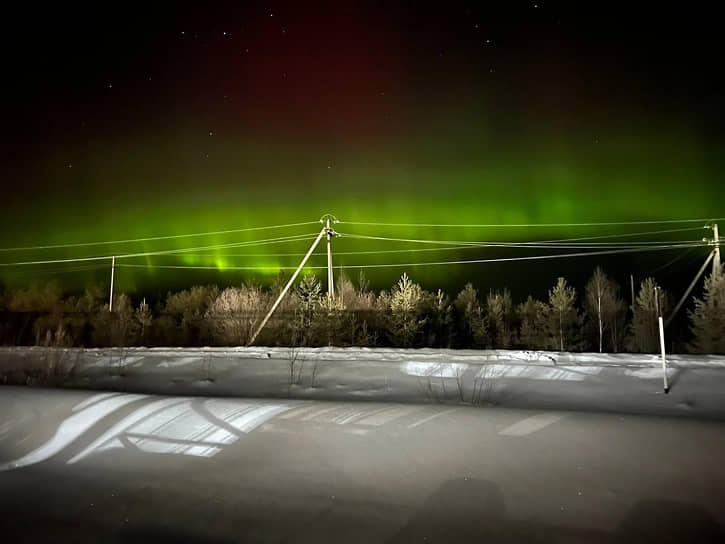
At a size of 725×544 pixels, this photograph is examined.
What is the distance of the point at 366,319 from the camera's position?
3148 cm

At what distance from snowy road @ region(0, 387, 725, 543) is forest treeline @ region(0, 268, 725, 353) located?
11318 millimetres

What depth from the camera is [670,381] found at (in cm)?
904

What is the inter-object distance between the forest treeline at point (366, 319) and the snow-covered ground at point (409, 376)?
206 inches

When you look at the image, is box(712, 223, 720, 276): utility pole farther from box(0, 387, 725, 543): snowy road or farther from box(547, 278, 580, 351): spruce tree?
box(0, 387, 725, 543): snowy road

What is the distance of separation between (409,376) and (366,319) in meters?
21.1

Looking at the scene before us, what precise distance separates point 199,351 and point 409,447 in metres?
9.75

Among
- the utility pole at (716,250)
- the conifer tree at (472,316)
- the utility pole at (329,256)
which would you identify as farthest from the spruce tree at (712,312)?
the utility pole at (329,256)

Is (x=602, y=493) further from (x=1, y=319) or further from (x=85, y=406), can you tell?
(x=1, y=319)

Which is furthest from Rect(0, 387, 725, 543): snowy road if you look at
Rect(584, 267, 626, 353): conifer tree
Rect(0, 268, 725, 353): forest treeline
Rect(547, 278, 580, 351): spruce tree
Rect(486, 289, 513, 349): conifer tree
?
Rect(584, 267, 626, 353): conifer tree

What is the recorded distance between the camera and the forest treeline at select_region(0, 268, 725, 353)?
23.3m

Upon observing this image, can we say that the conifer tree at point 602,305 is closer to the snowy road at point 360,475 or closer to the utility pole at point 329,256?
the utility pole at point 329,256

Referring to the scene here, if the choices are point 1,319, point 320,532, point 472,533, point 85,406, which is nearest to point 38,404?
point 85,406

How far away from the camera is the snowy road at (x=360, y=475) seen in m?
4.47

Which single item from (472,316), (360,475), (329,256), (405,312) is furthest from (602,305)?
(360,475)
